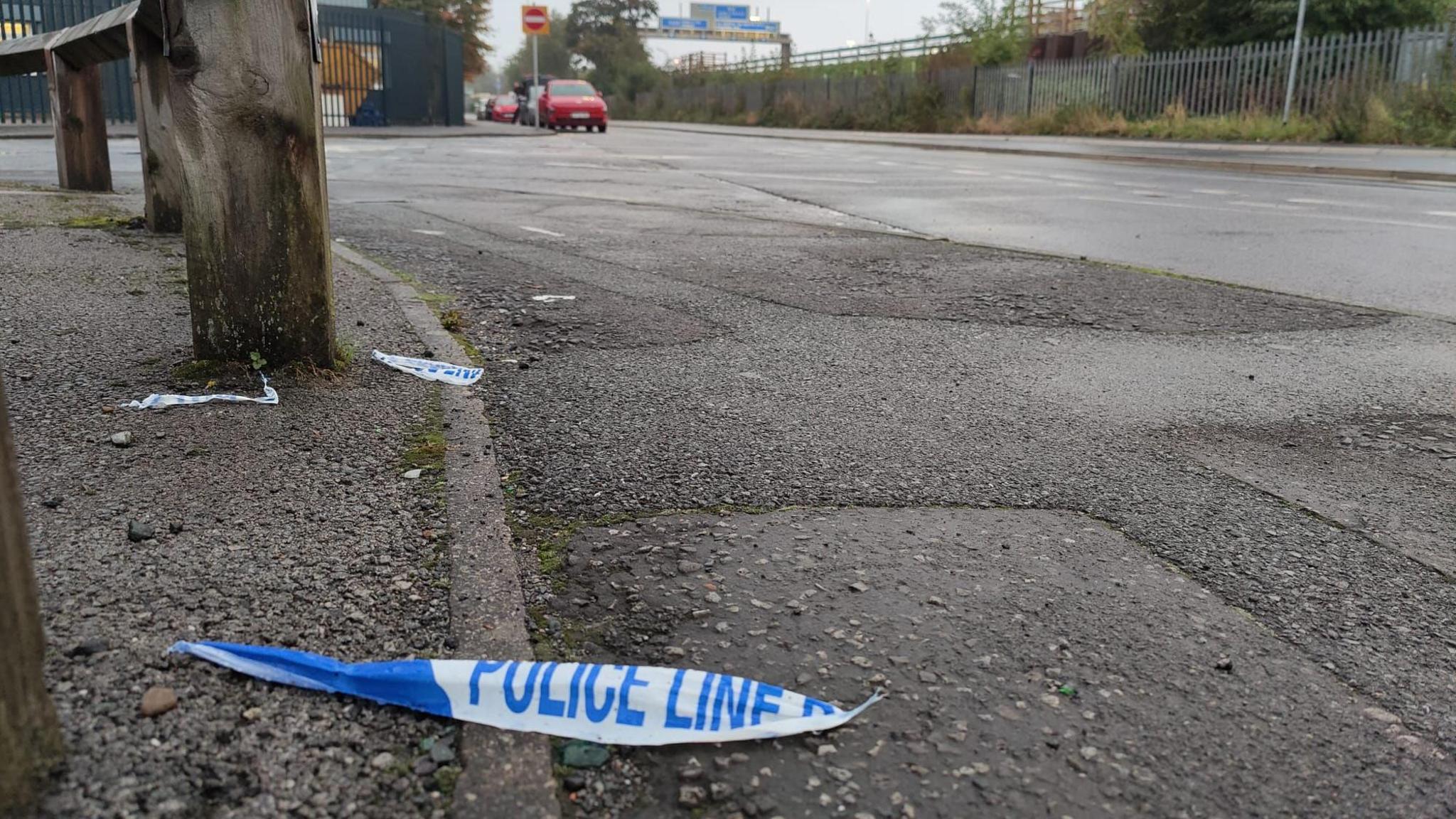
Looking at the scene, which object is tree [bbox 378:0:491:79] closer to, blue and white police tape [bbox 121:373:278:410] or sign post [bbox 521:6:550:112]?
sign post [bbox 521:6:550:112]

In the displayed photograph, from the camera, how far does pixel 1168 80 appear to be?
1191 inches

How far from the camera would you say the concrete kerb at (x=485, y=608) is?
5.66ft

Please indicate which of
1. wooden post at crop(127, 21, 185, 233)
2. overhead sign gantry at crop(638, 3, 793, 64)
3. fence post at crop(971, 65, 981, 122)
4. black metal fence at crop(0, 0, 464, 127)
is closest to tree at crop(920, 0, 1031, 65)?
fence post at crop(971, 65, 981, 122)

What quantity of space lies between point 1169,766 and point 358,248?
6337 mm

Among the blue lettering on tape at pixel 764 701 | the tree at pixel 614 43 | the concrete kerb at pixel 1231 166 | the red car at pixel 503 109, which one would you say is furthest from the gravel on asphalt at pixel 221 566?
the tree at pixel 614 43

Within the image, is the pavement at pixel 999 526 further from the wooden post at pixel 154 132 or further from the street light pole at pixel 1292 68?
the street light pole at pixel 1292 68

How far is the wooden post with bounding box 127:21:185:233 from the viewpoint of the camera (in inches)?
223

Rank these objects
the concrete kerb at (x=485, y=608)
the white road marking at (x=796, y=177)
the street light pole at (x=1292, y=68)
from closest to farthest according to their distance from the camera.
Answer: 1. the concrete kerb at (x=485, y=608)
2. the white road marking at (x=796, y=177)
3. the street light pole at (x=1292, y=68)

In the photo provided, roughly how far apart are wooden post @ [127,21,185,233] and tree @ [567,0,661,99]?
74065mm

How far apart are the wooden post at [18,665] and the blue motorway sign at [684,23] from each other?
11828cm

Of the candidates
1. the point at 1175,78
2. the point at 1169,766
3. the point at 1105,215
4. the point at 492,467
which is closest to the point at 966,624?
the point at 1169,766

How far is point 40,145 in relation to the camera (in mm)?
16828

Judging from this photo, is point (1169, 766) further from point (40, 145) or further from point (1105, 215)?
point (40, 145)

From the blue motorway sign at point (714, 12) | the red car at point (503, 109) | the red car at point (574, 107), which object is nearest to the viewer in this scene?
the red car at point (574, 107)
